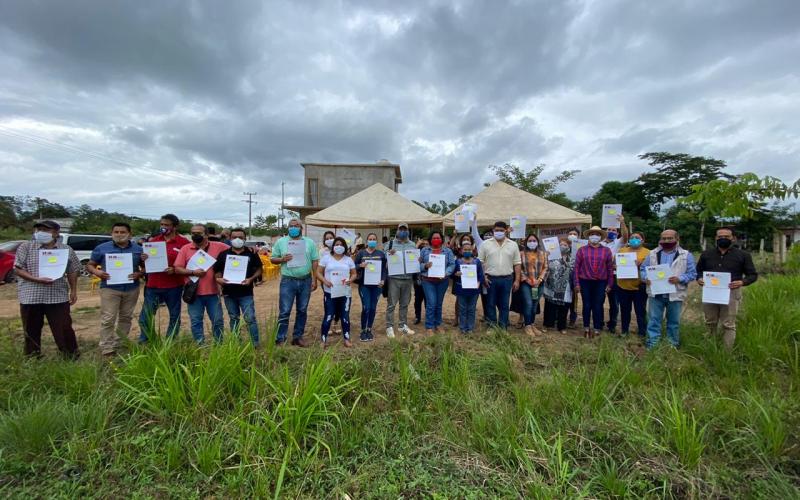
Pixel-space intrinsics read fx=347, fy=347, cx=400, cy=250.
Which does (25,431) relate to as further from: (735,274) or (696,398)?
(735,274)

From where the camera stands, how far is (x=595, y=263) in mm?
5125

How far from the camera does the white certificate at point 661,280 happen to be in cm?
454

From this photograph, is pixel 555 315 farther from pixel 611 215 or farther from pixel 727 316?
pixel 727 316

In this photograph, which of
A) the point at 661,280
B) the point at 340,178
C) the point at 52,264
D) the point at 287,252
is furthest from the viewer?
the point at 340,178

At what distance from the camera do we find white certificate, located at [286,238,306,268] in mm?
4734

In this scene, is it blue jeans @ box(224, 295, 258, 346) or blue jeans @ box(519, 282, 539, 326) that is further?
blue jeans @ box(519, 282, 539, 326)

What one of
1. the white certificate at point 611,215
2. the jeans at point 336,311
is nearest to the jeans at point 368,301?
the jeans at point 336,311

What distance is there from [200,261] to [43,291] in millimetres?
1657

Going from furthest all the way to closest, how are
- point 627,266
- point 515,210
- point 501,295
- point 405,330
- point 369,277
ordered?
1. point 515,210
2. point 405,330
3. point 501,295
4. point 369,277
5. point 627,266

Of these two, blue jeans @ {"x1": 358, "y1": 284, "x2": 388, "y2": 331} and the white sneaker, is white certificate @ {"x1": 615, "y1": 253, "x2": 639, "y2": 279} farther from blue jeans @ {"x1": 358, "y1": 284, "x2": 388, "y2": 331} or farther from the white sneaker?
blue jeans @ {"x1": 358, "y1": 284, "x2": 388, "y2": 331}

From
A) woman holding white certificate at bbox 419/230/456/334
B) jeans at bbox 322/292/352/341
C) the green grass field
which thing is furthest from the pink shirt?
woman holding white certificate at bbox 419/230/456/334

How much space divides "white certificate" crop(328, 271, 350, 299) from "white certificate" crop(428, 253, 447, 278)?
128 cm

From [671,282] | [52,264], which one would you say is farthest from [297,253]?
[671,282]

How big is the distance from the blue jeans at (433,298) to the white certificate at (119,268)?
392cm
